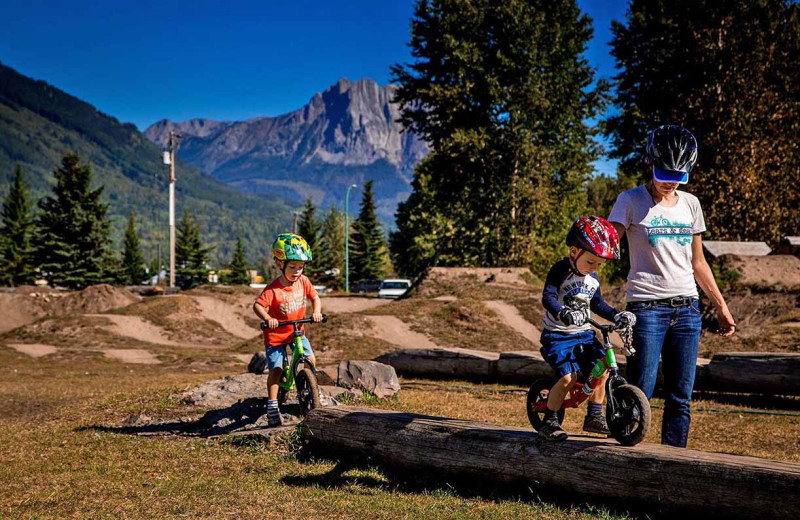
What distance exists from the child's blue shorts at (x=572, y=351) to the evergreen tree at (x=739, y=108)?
24987mm

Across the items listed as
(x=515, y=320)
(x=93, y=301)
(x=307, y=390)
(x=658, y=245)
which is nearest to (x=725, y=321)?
(x=658, y=245)

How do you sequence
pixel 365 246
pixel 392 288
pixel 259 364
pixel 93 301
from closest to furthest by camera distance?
pixel 259 364 → pixel 93 301 → pixel 392 288 → pixel 365 246

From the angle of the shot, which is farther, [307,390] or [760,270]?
[760,270]

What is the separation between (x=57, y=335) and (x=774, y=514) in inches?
1020

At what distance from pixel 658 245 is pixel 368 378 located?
653cm

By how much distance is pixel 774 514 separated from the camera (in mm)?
4645

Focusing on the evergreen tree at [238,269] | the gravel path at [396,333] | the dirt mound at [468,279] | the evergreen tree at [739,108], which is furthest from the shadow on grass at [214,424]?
the evergreen tree at [238,269]

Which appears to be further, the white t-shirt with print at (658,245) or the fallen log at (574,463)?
the white t-shirt with print at (658,245)

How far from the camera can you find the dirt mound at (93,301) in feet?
117

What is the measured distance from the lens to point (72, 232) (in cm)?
6162

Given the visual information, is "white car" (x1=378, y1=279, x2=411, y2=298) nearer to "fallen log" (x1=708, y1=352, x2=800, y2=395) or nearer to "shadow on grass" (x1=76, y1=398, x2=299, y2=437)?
"fallen log" (x1=708, y1=352, x2=800, y2=395)

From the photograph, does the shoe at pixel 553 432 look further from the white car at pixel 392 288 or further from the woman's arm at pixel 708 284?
the white car at pixel 392 288

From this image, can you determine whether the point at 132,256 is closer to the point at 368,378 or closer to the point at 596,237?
the point at 368,378

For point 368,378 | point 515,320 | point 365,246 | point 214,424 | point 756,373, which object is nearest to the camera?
point 214,424
